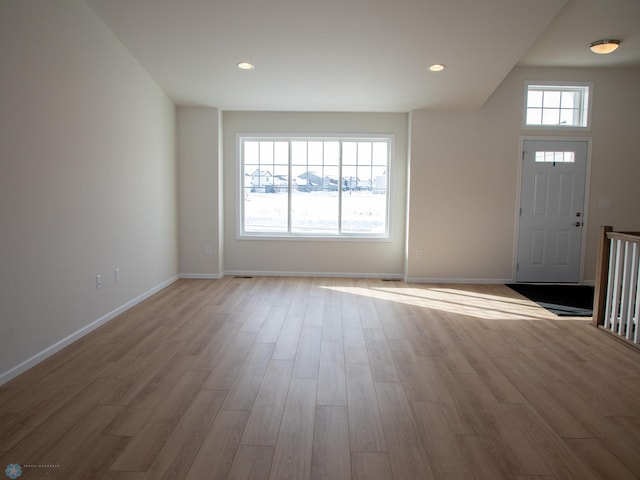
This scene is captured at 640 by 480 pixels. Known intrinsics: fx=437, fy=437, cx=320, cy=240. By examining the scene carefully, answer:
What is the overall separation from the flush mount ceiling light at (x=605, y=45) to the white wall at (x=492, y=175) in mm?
1025

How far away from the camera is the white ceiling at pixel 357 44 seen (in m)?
3.97

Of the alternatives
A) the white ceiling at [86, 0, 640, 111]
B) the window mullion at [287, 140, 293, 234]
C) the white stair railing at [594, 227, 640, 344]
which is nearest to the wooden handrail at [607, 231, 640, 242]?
the white stair railing at [594, 227, 640, 344]

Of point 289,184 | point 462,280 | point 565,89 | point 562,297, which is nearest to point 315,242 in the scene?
point 289,184

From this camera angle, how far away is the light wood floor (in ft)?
6.76

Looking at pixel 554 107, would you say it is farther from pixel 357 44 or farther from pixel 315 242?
pixel 315 242

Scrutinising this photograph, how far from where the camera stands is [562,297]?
549 cm

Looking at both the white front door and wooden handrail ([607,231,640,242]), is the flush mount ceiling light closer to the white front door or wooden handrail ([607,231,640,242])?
the white front door

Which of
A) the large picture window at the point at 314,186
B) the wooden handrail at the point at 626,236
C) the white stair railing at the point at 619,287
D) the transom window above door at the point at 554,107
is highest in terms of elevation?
the transom window above door at the point at 554,107

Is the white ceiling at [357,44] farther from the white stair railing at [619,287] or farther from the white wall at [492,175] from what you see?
the white stair railing at [619,287]

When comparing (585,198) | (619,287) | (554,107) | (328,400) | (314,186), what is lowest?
(328,400)

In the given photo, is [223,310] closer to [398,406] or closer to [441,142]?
[398,406]

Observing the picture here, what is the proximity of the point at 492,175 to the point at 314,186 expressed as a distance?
255 centimetres

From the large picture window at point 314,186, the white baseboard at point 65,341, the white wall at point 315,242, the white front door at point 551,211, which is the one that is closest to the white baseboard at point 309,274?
the white wall at point 315,242

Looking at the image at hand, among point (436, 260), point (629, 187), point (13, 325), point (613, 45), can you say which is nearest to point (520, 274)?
point (436, 260)
